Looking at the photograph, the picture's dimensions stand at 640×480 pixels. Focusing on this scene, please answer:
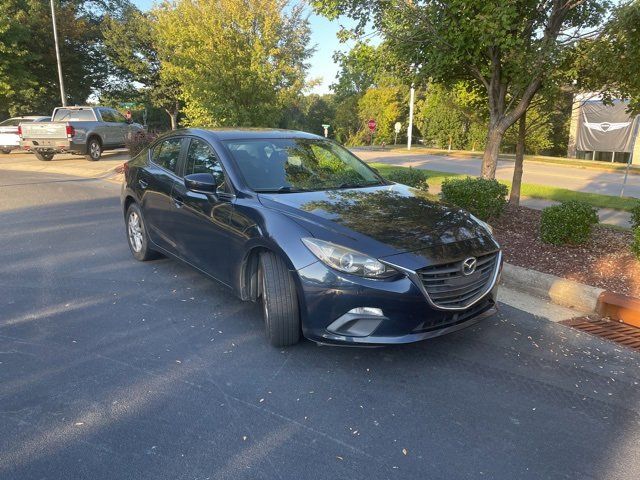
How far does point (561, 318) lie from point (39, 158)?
19.5m

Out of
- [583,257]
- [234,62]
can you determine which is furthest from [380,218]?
[234,62]

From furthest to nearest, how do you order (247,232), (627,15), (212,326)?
(627,15) → (212,326) → (247,232)

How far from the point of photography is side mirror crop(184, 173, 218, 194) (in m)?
4.12

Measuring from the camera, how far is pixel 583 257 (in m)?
5.62

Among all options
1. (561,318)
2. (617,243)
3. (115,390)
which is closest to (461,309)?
(561,318)

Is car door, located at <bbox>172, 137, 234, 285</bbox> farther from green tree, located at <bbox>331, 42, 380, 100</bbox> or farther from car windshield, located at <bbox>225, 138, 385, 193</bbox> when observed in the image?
green tree, located at <bbox>331, 42, 380, 100</bbox>

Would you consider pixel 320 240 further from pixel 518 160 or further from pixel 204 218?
pixel 518 160

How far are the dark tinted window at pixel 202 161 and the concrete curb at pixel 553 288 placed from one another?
3278mm

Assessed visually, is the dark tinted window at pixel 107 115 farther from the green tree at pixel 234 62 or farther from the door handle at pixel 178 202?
the door handle at pixel 178 202

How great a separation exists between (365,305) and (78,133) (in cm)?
1692

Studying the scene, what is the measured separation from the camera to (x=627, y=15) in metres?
5.05

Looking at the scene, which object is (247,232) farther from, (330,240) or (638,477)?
(638,477)

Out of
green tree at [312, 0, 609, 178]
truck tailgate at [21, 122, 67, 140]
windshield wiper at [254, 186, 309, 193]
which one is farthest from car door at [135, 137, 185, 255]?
truck tailgate at [21, 122, 67, 140]

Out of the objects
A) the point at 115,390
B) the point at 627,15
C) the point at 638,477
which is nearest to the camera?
the point at 638,477
